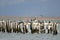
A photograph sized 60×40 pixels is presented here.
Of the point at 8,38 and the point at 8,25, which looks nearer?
the point at 8,38

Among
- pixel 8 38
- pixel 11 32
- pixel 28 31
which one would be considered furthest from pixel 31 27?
pixel 8 38

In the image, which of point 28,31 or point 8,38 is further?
point 28,31

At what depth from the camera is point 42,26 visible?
32.1 m

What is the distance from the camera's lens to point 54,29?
1227 inches

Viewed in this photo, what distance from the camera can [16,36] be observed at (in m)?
29.3

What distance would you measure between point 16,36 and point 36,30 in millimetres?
3620

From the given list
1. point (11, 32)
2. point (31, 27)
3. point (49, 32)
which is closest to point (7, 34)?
point (11, 32)

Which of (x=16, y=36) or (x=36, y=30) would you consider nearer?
(x=16, y=36)

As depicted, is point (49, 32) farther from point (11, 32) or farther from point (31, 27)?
point (11, 32)

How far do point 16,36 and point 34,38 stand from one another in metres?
2.50

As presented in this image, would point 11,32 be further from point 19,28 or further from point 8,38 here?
point 8,38

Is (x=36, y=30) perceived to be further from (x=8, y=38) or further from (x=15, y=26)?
(x=8, y=38)

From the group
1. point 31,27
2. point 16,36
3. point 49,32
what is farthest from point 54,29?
point 16,36

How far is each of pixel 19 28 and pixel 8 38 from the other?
177 inches
